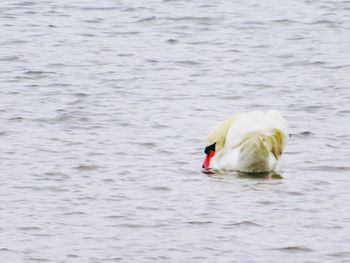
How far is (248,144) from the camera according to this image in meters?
11.9

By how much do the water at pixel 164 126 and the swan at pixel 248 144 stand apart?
0.18 meters

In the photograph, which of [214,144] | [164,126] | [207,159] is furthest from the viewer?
[164,126]

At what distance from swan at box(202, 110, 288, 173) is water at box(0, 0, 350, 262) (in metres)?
0.18

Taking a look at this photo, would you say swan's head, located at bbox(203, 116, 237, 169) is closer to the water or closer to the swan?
the swan

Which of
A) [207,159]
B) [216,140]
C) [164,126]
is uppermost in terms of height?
[216,140]

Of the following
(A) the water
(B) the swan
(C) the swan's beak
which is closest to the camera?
(A) the water

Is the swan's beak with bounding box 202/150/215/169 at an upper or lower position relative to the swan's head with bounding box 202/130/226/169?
lower

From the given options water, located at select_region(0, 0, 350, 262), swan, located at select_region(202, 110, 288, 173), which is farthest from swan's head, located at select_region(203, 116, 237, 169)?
water, located at select_region(0, 0, 350, 262)

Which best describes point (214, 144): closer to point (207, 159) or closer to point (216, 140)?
point (216, 140)

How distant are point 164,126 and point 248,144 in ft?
6.23

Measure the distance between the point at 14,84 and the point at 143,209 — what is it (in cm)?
552

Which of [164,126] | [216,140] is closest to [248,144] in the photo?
[216,140]

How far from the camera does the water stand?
32.0ft

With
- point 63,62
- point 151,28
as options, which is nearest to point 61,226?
point 63,62
